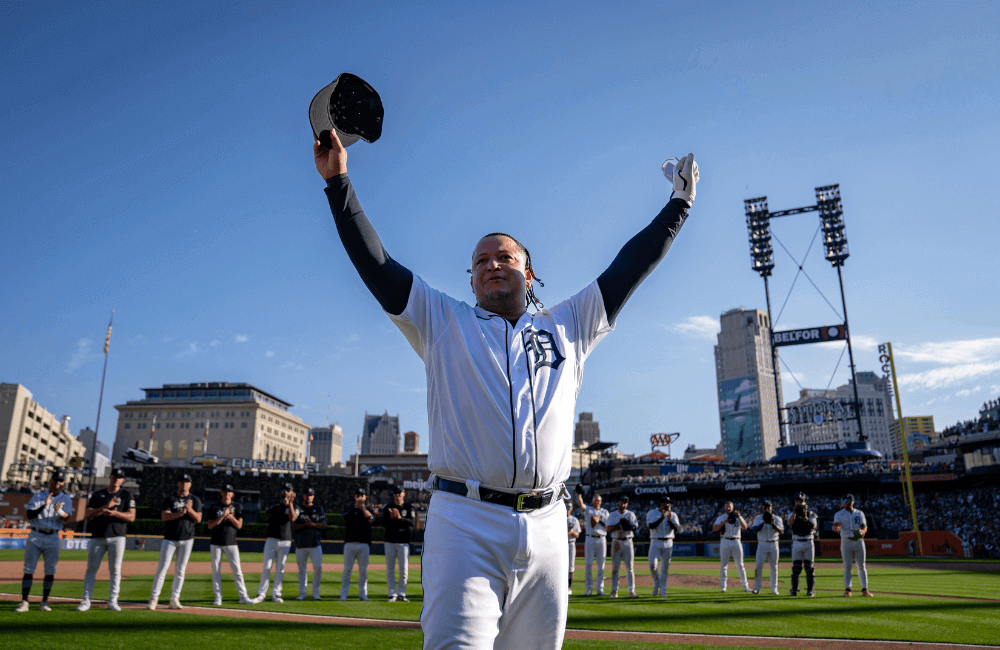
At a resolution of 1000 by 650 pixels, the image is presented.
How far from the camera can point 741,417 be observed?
11169 cm

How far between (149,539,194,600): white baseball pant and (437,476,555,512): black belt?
380 inches

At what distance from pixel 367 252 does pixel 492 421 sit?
0.81 meters

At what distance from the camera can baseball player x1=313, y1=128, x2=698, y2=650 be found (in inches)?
88.0

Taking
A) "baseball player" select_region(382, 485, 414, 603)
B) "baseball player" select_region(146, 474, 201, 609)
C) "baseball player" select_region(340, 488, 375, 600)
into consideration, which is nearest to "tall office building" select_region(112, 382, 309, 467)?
"baseball player" select_region(382, 485, 414, 603)

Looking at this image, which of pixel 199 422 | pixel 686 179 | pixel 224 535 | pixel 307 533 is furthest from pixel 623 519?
pixel 199 422

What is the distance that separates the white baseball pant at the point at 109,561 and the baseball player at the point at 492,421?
961cm

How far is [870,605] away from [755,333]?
16168cm

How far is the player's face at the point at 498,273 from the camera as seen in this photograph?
279cm

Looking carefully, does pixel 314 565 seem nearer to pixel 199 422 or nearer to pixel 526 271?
pixel 526 271

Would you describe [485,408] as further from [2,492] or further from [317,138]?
[2,492]

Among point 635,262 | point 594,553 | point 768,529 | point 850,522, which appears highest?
point 635,262

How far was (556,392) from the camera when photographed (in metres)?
2.61

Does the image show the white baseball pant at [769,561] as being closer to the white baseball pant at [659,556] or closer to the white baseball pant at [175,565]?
the white baseball pant at [659,556]

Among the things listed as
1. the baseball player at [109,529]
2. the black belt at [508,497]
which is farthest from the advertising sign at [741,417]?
the black belt at [508,497]
